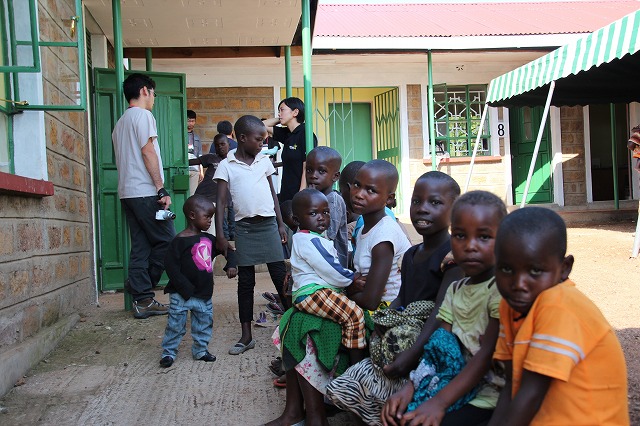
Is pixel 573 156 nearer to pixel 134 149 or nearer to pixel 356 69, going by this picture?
pixel 356 69

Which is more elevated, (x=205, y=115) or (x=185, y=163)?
(x=205, y=115)

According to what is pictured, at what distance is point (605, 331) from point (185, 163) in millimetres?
5323

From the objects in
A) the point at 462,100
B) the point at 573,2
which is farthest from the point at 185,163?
the point at 573,2

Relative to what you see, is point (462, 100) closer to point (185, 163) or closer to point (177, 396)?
point (185, 163)

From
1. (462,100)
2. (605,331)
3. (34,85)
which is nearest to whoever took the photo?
(605,331)

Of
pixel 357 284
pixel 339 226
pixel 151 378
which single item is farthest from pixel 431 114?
pixel 357 284

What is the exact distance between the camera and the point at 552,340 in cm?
166

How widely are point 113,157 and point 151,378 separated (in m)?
3.06

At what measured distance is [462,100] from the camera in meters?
11.3

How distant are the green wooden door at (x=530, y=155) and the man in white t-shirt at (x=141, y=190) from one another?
7.99m

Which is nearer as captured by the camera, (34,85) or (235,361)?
(235,361)

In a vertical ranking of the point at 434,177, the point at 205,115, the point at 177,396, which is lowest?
the point at 177,396

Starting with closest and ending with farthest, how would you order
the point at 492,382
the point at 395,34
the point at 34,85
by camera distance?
1. the point at 492,382
2. the point at 34,85
3. the point at 395,34

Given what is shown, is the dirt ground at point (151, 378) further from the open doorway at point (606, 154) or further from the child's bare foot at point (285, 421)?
the open doorway at point (606, 154)
